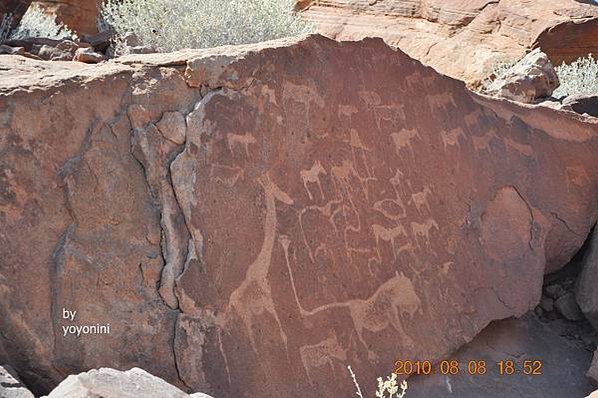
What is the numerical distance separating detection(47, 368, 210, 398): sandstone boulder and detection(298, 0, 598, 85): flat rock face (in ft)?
26.9

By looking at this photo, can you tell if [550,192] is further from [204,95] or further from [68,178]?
[68,178]

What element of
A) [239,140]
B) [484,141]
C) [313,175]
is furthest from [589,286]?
[239,140]

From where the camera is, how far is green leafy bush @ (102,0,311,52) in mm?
5293

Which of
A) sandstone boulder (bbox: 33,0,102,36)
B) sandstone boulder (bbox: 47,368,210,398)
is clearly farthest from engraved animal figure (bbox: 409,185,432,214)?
sandstone boulder (bbox: 33,0,102,36)

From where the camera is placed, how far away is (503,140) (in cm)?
424

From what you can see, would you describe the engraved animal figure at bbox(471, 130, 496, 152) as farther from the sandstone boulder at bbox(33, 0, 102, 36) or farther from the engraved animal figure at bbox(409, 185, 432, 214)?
the sandstone boulder at bbox(33, 0, 102, 36)

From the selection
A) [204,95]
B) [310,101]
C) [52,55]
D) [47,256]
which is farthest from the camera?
[52,55]

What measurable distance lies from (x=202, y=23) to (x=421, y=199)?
2162 millimetres

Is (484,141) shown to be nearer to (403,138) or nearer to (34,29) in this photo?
(403,138)

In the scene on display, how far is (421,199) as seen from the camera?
3777mm

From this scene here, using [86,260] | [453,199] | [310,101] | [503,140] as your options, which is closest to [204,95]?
[310,101]

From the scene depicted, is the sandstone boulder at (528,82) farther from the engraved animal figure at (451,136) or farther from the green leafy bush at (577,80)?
the engraved animal figure at (451,136)

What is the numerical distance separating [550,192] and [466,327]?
993mm

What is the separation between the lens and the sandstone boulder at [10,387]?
2.18 meters
